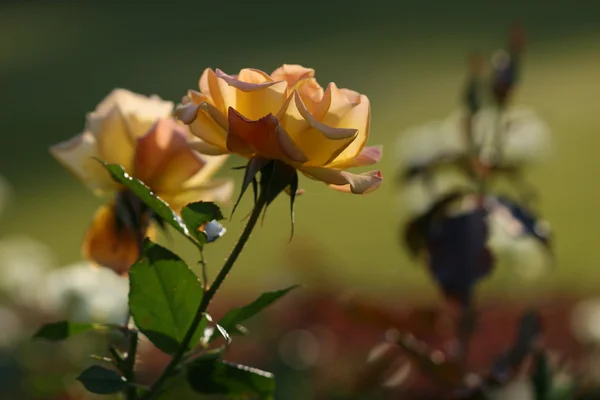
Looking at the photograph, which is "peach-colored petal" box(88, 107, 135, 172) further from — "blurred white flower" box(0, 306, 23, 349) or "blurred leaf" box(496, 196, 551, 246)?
"blurred white flower" box(0, 306, 23, 349)

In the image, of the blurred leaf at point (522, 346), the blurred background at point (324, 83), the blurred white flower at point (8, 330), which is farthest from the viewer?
the blurred background at point (324, 83)

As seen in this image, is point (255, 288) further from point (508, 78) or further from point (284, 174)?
point (284, 174)

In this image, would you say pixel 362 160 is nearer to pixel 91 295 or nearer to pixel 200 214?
pixel 200 214

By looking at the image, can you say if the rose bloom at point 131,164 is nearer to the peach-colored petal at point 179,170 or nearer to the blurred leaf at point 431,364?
the peach-colored petal at point 179,170

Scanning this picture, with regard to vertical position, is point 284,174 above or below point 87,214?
above

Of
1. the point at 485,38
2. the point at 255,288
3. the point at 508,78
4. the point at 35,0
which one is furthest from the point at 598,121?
the point at 35,0

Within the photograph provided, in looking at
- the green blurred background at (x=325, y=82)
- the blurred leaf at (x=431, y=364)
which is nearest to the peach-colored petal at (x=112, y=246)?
the blurred leaf at (x=431, y=364)

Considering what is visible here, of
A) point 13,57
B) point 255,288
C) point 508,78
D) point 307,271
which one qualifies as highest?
point 508,78
